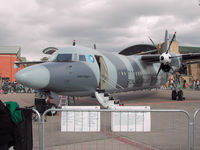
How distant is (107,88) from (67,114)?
682 centimetres

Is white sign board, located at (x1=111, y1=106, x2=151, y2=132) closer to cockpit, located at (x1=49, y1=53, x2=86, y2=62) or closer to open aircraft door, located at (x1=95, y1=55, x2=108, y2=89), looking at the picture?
cockpit, located at (x1=49, y1=53, x2=86, y2=62)

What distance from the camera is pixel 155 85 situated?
18.1 metres

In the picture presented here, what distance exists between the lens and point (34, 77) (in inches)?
310

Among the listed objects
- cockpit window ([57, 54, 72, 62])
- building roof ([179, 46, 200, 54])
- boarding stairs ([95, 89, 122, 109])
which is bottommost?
boarding stairs ([95, 89, 122, 109])

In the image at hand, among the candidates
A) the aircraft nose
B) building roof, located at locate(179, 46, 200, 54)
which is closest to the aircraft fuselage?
the aircraft nose

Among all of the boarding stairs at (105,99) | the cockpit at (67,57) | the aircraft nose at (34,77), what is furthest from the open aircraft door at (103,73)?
the aircraft nose at (34,77)

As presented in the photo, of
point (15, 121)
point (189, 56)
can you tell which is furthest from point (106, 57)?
point (15, 121)

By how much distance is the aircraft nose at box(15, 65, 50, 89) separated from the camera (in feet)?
25.5

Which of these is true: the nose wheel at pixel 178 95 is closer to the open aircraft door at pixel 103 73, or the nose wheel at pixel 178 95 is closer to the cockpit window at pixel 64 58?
the open aircraft door at pixel 103 73

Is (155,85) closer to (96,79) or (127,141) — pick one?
(96,79)

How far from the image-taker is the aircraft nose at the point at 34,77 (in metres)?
7.77

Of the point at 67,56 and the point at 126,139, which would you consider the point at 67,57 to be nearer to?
the point at 67,56

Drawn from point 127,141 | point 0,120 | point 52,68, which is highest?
point 52,68

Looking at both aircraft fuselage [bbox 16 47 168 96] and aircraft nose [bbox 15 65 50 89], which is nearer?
aircraft nose [bbox 15 65 50 89]
